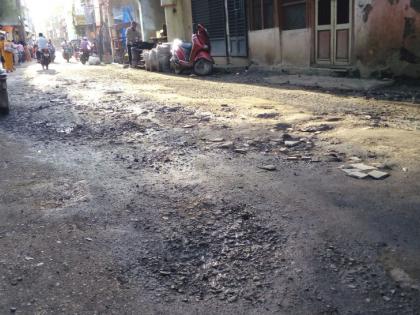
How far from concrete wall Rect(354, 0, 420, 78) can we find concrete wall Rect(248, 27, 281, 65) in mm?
3264

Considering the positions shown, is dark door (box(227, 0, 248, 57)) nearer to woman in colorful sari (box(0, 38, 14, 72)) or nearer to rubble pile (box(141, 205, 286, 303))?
woman in colorful sari (box(0, 38, 14, 72))

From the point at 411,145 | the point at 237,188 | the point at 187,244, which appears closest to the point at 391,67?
the point at 411,145

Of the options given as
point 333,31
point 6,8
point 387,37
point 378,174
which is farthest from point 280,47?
point 6,8

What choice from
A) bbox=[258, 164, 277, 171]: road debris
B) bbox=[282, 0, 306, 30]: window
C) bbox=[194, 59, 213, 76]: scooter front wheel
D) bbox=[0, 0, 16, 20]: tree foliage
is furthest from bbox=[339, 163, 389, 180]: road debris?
bbox=[0, 0, 16, 20]: tree foliage

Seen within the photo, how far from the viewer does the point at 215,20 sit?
642 inches

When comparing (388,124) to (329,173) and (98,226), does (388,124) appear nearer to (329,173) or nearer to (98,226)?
(329,173)

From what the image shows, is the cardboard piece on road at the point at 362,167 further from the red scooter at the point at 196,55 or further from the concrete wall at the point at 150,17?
the concrete wall at the point at 150,17

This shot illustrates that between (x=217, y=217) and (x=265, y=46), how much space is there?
11.0 metres

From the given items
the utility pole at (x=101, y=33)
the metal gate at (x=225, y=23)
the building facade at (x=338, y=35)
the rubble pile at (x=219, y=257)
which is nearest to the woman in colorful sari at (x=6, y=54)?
the metal gate at (x=225, y=23)

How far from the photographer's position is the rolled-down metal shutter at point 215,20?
1584 centimetres

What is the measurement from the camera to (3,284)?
8.59ft

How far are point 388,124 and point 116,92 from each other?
22.5 feet

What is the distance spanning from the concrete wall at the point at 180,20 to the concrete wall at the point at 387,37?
1012 centimetres

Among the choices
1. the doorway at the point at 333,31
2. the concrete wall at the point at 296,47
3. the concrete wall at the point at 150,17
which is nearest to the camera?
the doorway at the point at 333,31
